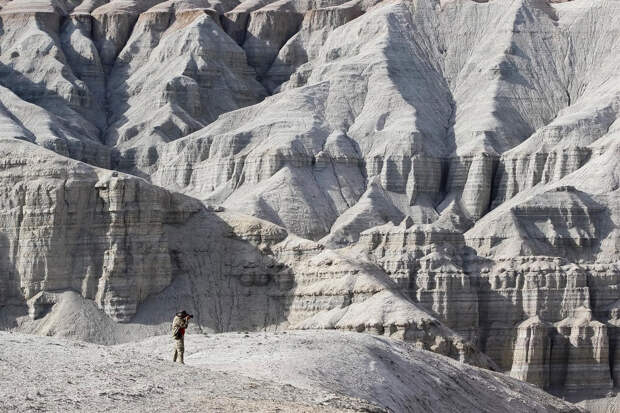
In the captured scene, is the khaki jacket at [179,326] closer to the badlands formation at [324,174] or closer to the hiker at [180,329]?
the hiker at [180,329]

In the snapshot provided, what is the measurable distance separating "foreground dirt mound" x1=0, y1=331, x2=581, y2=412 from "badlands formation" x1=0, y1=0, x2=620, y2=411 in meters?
2.38

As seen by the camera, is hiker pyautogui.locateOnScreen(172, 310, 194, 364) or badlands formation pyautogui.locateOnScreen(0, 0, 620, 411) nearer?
hiker pyautogui.locateOnScreen(172, 310, 194, 364)

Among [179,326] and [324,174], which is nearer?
[179,326]

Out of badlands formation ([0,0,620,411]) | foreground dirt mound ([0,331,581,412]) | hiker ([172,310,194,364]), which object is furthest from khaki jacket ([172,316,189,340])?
badlands formation ([0,0,620,411])

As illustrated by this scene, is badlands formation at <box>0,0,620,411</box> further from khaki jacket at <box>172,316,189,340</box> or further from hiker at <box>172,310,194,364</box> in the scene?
khaki jacket at <box>172,316,189,340</box>

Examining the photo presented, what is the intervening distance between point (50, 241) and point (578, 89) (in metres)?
67.7

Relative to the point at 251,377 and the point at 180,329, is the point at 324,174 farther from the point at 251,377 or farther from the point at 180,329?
the point at 251,377

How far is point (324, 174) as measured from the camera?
507 ft

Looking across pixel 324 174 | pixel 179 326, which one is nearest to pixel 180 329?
pixel 179 326

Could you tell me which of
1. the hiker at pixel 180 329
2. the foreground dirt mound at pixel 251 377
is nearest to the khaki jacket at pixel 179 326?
the hiker at pixel 180 329

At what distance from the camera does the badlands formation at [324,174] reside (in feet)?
363

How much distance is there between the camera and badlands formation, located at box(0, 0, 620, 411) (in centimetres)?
11075

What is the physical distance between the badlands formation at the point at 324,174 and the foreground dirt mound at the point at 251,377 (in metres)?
Answer: 2.38

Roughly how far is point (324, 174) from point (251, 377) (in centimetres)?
9771
